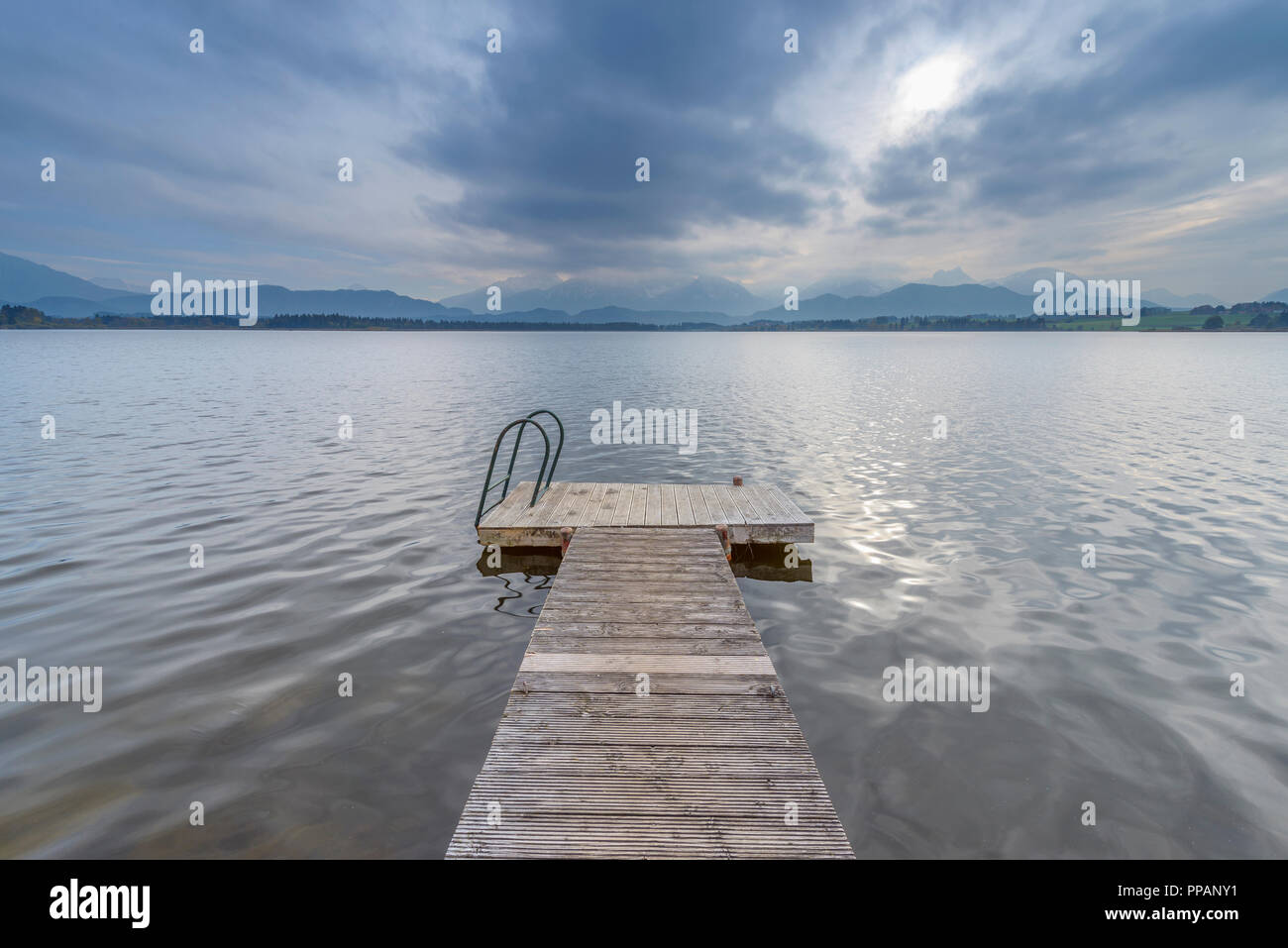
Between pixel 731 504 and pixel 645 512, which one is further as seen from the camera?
pixel 731 504

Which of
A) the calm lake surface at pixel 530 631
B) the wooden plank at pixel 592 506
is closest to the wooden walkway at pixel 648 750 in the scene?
the calm lake surface at pixel 530 631

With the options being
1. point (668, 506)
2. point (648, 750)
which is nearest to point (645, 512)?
point (668, 506)

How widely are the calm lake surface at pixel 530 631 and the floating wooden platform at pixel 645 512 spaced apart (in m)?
0.92

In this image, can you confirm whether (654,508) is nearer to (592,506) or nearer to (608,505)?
(608,505)

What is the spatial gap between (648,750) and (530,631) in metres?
4.22

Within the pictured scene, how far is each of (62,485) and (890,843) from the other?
19786mm

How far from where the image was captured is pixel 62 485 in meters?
14.7

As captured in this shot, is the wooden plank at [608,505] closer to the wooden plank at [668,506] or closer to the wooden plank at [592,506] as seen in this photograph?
the wooden plank at [592,506]

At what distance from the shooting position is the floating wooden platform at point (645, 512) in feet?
35.1

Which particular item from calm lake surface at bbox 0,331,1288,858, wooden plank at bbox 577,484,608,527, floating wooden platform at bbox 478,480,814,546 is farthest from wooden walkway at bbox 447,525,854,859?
wooden plank at bbox 577,484,608,527

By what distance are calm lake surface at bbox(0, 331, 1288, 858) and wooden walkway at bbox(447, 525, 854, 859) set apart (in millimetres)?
1048

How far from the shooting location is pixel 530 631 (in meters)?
8.48

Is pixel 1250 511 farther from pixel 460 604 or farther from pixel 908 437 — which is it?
pixel 460 604
